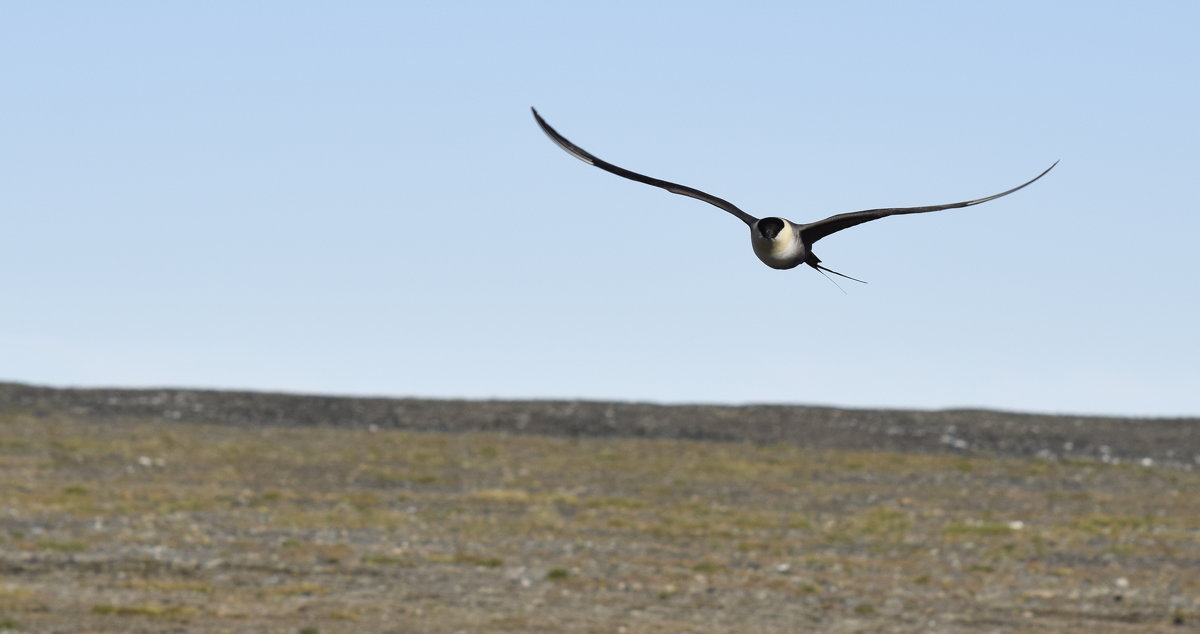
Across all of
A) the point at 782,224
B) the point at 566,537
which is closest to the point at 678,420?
the point at 566,537

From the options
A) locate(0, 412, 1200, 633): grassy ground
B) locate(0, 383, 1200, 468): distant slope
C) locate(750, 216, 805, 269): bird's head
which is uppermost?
locate(750, 216, 805, 269): bird's head

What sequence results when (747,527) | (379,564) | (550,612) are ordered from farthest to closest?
(747,527) → (379,564) → (550,612)

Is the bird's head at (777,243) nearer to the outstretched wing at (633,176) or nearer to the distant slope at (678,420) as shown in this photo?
the outstretched wing at (633,176)

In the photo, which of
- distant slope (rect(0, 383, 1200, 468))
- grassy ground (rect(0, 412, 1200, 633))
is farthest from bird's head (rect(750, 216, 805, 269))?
distant slope (rect(0, 383, 1200, 468))

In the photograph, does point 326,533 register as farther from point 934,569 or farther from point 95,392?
point 95,392

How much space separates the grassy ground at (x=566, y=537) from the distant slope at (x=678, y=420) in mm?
2936

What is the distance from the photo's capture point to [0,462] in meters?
34.0

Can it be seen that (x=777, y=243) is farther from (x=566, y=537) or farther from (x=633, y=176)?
(x=566, y=537)

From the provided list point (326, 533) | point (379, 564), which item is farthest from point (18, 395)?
point (379, 564)

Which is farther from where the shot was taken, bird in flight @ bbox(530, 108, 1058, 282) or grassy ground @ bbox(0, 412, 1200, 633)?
grassy ground @ bbox(0, 412, 1200, 633)

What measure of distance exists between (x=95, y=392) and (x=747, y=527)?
29680 millimetres

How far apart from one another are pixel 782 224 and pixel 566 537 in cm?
2243

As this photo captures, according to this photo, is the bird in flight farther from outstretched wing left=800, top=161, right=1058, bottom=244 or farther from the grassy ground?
the grassy ground

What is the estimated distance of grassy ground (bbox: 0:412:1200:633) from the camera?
18156 mm
